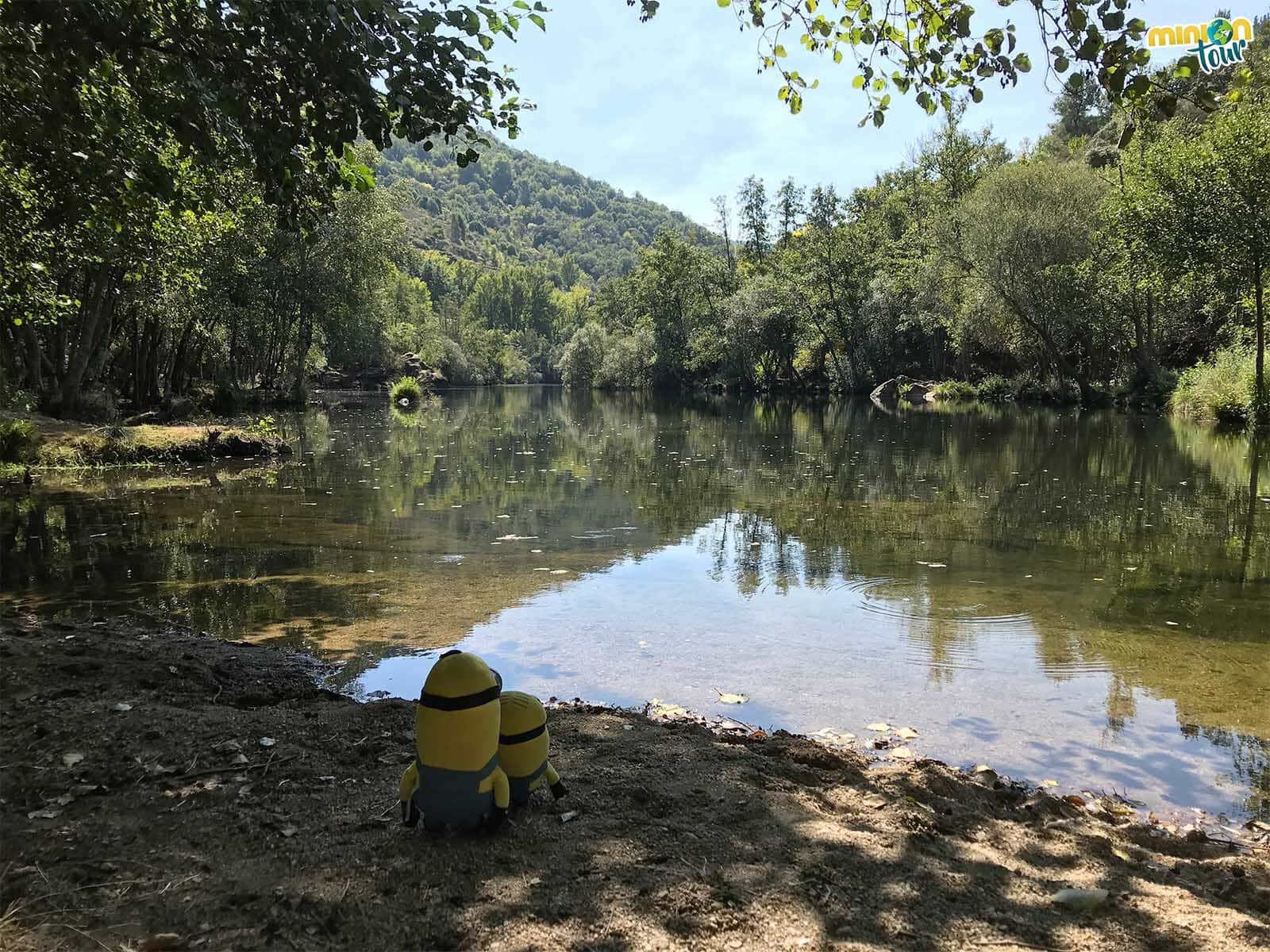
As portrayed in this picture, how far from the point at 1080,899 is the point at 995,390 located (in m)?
51.7

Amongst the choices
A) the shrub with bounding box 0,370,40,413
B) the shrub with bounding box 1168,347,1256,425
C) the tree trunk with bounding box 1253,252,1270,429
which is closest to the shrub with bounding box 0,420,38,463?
the shrub with bounding box 0,370,40,413

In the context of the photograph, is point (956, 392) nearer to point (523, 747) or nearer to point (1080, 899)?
point (1080, 899)

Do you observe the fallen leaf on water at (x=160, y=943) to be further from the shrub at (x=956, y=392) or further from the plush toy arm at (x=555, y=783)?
the shrub at (x=956, y=392)

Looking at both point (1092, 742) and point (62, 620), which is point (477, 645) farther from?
point (1092, 742)

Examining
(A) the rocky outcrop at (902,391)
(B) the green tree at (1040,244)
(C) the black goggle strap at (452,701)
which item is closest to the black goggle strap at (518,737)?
(C) the black goggle strap at (452,701)

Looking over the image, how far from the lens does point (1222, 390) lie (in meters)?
29.0

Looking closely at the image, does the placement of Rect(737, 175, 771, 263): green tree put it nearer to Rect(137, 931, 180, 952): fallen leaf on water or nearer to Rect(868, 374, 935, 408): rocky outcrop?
Rect(868, 374, 935, 408): rocky outcrop

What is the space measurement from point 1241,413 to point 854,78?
29.3m

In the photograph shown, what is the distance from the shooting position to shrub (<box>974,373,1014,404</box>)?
49312 mm

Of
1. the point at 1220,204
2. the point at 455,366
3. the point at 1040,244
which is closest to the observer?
the point at 1220,204

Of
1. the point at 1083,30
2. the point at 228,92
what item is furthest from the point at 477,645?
the point at 1083,30

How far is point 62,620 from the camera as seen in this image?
721 cm

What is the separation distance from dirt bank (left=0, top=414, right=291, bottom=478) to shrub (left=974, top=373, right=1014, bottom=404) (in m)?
42.0

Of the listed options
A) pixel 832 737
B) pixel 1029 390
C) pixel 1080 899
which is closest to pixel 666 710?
pixel 832 737
